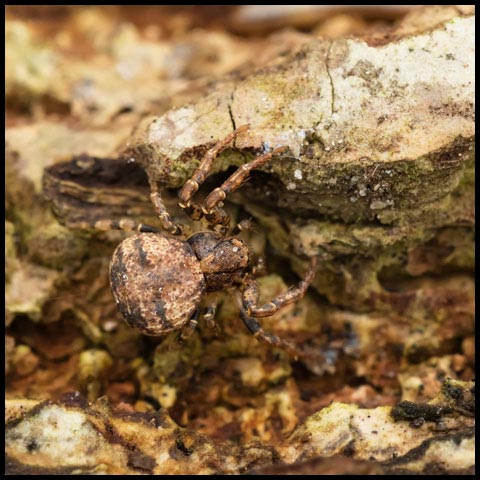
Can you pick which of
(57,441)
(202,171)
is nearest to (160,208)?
(202,171)

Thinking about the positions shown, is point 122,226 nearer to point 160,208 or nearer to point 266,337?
point 160,208

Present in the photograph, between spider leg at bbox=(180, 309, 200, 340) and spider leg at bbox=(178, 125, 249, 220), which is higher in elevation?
spider leg at bbox=(178, 125, 249, 220)

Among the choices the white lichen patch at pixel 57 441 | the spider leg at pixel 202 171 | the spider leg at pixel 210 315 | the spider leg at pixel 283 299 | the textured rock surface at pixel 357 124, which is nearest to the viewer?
the white lichen patch at pixel 57 441

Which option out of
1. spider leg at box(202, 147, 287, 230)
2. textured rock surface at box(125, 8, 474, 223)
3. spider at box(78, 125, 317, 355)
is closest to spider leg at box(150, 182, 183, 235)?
spider at box(78, 125, 317, 355)

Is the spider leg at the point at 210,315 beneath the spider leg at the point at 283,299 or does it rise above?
beneath

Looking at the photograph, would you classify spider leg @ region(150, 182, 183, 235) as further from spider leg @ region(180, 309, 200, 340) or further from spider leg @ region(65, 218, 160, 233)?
spider leg @ region(180, 309, 200, 340)

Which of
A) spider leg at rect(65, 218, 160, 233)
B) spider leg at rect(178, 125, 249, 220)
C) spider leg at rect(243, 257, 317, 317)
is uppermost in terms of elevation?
spider leg at rect(178, 125, 249, 220)

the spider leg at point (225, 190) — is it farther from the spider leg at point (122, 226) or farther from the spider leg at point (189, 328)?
the spider leg at point (189, 328)

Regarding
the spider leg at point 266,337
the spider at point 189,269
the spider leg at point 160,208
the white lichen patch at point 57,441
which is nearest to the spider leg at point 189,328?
the spider at point 189,269
